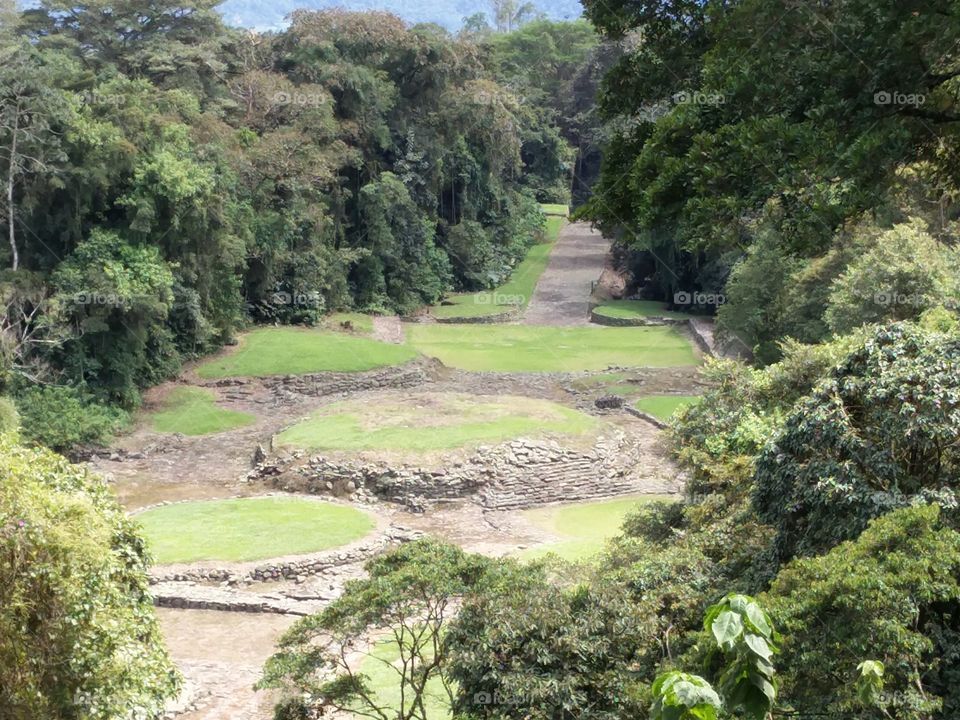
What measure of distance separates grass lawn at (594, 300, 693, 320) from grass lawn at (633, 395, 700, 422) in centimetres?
1289

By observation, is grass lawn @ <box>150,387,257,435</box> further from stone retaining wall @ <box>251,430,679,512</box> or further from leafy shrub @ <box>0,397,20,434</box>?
leafy shrub @ <box>0,397,20,434</box>

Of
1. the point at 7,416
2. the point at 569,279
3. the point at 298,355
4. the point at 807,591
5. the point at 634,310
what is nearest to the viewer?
the point at 807,591

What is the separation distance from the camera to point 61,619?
397 inches

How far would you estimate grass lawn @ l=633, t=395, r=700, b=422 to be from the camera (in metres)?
33.0

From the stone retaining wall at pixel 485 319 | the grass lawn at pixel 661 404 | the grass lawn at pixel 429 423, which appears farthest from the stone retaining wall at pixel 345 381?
the stone retaining wall at pixel 485 319

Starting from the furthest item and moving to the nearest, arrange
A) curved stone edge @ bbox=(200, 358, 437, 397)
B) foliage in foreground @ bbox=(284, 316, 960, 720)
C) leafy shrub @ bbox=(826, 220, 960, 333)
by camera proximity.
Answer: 1. curved stone edge @ bbox=(200, 358, 437, 397)
2. leafy shrub @ bbox=(826, 220, 960, 333)
3. foliage in foreground @ bbox=(284, 316, 960, 720)

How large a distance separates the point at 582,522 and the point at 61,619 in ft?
53.6

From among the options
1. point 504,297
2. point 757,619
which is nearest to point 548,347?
point 504,297

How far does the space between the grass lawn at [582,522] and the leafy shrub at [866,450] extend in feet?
37.1

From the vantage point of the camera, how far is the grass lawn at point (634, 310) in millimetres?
48281

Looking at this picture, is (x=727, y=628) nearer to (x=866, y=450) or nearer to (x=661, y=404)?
(x=866, y=450)

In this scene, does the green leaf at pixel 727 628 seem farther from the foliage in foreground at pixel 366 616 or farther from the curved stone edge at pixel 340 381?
the curved stone edge at pixel 340 381

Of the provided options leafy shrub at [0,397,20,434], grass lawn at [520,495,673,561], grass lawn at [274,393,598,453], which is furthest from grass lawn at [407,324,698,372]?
leafy shrub at [0,397,20,434]

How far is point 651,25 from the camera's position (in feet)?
36.9
